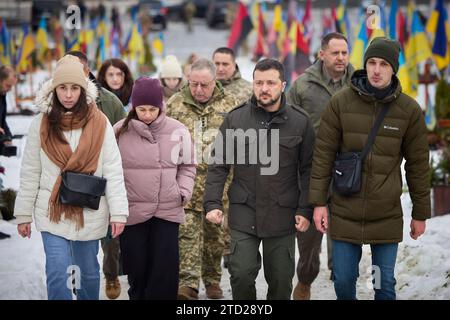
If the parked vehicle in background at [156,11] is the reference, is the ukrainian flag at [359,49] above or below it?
below

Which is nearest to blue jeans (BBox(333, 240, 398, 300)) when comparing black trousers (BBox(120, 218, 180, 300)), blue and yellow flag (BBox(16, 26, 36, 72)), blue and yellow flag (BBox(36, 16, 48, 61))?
black trousers (BBox(120, 218, 180, 300))

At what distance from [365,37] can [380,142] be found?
30.9ft

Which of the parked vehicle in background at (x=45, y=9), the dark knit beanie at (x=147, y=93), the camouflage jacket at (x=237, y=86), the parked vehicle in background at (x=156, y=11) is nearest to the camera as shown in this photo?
the dark knit beanie at (x=147, y=93)

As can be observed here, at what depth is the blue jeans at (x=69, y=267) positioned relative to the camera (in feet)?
18.0

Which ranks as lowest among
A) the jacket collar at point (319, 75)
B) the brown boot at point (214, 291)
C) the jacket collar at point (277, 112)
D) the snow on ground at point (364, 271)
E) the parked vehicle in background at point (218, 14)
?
the brown boot at point (214, 291)

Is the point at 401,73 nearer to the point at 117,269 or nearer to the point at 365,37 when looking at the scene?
the point at 365,37

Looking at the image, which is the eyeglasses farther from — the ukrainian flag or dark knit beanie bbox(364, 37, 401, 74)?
the ukrainian flag

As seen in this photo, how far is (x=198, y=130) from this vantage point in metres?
7.40

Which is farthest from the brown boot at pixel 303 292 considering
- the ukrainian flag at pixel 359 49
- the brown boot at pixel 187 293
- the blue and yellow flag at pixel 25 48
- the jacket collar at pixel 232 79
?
the blue and yellow flag at pixel 25 48

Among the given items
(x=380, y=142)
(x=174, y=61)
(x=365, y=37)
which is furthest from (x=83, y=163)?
(x=365, y=37)

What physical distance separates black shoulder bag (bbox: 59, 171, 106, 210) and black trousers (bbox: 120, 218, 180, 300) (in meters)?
0.69

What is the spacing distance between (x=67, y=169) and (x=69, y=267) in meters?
0.60

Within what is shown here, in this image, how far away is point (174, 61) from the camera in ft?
31.0

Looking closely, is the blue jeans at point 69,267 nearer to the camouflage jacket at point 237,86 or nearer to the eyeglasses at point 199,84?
the eyeglasses at point 199,84
